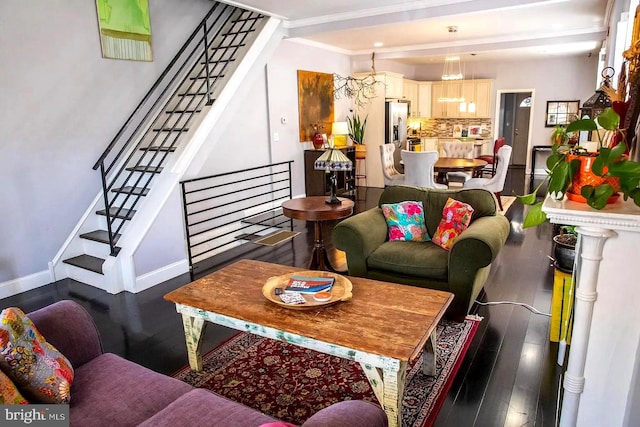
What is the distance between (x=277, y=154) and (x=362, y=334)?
4.88 m

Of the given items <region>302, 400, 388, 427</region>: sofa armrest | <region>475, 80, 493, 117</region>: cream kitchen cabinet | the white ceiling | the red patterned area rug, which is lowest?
the red patterned area rug

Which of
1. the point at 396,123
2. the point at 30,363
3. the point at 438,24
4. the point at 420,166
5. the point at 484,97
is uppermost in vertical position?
the point at 438,24

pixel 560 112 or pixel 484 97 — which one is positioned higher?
pixel 484 97

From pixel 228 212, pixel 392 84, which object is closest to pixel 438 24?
pixel 392 84

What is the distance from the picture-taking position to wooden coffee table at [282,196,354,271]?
3.79 metres

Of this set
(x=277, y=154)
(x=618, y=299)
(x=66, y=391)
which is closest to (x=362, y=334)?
(x=618, y=299)

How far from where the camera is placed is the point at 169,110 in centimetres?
525

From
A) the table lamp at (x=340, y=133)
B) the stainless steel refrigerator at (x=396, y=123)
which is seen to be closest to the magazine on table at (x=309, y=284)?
the table lamp at (x=340, y=133)

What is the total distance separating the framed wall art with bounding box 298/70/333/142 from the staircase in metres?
1.59

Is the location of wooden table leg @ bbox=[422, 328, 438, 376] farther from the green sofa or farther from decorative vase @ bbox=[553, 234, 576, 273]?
decorative vase @ bbox=[553, 234, 576, 273]

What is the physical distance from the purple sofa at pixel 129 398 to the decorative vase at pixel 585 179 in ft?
3.80

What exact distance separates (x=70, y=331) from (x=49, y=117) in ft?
9.16

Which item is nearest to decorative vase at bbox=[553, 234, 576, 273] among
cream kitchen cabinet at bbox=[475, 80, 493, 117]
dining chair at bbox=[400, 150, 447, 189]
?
dining chair at bbox=[400, 150, 447, 189]

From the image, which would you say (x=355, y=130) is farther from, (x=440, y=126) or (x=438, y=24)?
(x=440, y=126)
